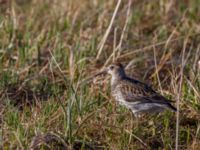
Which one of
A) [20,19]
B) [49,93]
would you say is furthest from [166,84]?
[20,19]

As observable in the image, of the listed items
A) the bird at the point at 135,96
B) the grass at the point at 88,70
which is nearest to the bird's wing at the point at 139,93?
the bird at the point at 135,96

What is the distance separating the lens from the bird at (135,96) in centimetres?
733

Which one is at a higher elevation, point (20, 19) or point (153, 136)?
point (20, 19)

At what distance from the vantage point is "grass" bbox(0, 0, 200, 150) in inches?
270

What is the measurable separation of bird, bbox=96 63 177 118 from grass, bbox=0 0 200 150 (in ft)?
0.29

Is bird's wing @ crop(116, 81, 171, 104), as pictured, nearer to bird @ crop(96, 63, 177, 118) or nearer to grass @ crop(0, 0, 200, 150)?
bird @ crop(96, 63, 177, 118)

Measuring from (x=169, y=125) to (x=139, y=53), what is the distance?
230cm

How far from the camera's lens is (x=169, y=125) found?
728cm

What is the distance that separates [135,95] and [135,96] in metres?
0.02

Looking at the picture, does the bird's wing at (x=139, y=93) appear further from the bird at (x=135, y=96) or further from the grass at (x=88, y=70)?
the grass at (x=88, y=70)

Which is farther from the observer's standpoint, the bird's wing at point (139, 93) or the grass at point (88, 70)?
the bird's wing at point (139, 93)

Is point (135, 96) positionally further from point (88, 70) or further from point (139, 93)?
point (88, 70)

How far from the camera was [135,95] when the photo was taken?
7.75m

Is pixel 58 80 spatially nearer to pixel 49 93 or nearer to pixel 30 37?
pixel 49 93
